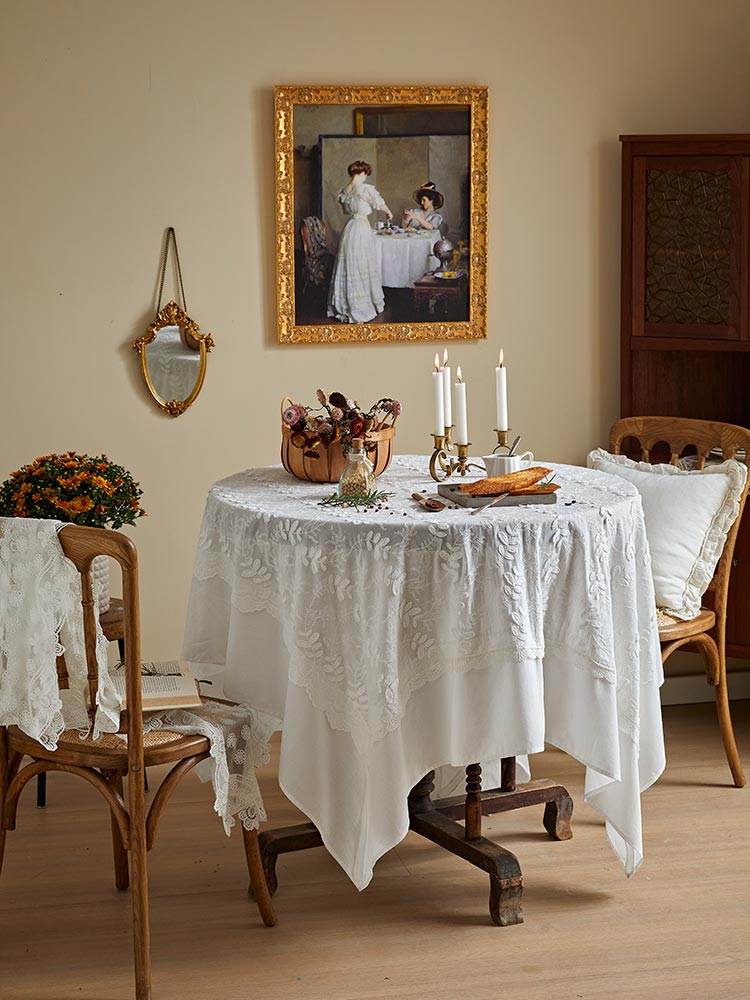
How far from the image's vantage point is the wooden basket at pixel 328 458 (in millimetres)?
3012

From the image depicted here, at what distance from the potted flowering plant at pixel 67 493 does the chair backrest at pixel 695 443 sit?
1727mm

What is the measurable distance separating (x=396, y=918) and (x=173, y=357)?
1966 mm

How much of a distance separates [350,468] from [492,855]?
958 mm

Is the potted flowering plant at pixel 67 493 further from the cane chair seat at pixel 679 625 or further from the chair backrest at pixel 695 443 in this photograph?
the chair backrest at pixel 695 443

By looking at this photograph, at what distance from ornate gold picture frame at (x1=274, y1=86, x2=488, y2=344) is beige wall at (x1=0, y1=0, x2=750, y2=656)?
64 mm

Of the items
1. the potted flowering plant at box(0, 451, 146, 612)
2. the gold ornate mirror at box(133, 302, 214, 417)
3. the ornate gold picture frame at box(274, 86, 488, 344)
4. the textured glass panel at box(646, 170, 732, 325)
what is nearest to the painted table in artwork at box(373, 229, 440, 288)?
the ornate gold picture frame at box(274, 86, 488, 344)

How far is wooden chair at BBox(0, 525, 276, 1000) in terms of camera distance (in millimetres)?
2312

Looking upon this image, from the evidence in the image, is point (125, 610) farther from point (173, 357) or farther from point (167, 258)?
point (167, 258)

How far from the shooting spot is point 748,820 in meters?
3.30

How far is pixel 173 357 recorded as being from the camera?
3936mm

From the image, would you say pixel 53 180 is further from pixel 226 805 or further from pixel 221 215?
pixel 226 805

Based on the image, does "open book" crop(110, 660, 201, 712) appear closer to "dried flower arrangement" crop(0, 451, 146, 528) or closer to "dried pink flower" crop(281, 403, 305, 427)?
"dried flower arrangement" crop(0, 451, 146, 528)

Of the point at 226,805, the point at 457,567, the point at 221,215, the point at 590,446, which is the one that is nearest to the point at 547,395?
the point at 590,446

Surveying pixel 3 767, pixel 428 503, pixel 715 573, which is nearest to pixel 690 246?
pixel 715 573
